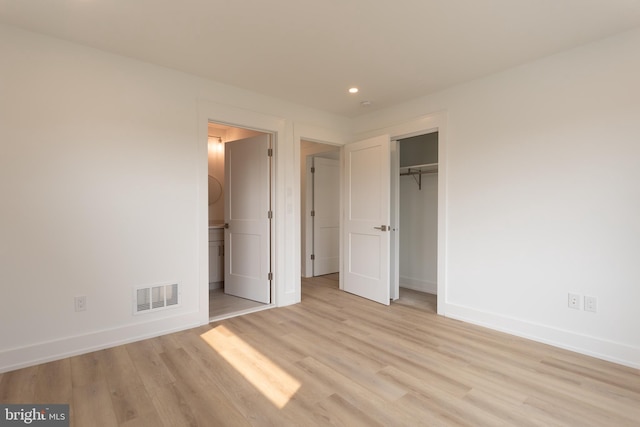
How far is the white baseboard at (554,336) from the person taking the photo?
236 cm

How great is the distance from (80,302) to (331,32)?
2872 millimetres

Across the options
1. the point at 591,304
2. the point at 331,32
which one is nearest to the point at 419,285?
the point at 591,304

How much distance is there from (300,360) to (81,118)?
8.46 feet

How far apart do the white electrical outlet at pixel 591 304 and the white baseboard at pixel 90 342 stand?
11.2 feet

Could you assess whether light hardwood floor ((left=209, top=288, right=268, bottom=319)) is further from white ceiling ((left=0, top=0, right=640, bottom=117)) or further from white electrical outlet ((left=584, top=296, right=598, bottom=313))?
white electrical outlet ((left=584, top=296, right=598, bottom=313))

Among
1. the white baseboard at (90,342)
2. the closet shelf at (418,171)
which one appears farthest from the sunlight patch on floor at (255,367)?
the closet shelf at (418,171)

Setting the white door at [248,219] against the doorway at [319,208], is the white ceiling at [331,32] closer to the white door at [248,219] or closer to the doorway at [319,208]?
the white door at [248,219]

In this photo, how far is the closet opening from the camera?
4090 millimetres

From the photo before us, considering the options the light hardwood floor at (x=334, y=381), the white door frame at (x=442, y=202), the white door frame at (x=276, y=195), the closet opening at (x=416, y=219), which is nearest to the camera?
the light hardwood floor at (x=334, y=381)

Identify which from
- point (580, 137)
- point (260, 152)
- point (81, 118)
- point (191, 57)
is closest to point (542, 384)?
point (580, 137)

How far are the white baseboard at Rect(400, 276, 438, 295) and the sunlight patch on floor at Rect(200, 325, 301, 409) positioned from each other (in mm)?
2755

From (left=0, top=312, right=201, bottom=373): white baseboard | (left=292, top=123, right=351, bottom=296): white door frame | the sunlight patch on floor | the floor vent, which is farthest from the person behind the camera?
(left=292, top=123, right=351, bottom=296): white door frame

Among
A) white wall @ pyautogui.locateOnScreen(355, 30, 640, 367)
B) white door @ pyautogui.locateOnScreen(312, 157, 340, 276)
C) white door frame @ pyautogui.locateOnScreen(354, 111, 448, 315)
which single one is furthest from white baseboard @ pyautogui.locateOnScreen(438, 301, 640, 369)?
white door @ pyautogui.locateOnScreen(312, 157, 340, 276)

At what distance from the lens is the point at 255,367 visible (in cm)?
231
